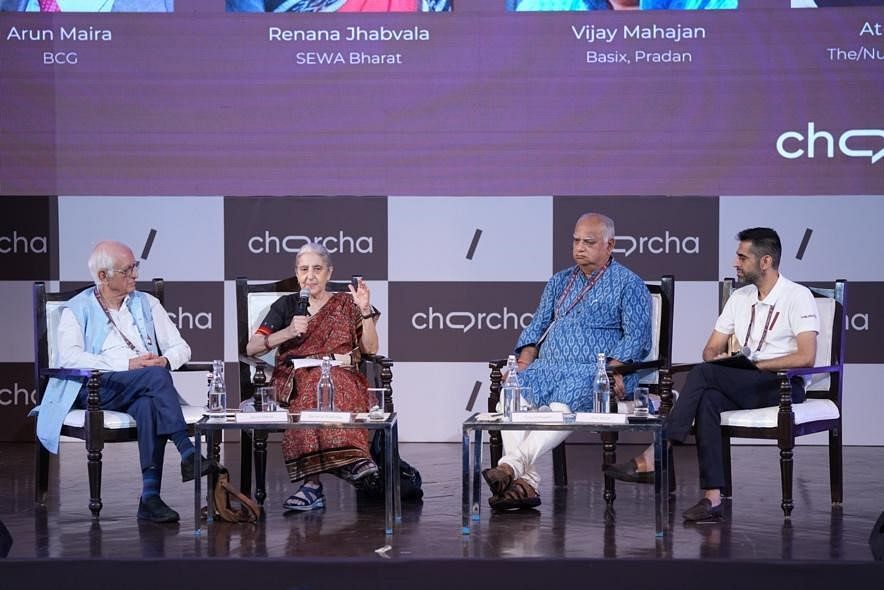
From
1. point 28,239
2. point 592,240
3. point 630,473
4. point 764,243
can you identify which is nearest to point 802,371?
point 764,243

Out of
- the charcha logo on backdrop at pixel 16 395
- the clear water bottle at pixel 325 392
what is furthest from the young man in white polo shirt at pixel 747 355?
the charcha logo on backdrop at pixel 16 395

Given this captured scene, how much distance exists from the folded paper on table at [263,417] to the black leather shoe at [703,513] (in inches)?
57.7

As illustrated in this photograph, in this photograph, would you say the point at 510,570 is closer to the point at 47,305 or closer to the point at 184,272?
the point at 47,305

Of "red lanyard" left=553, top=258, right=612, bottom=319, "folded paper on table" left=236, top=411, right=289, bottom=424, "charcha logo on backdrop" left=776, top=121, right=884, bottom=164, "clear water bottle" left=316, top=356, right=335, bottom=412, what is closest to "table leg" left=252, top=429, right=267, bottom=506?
"clear water bottle" left=316, top=356, right=335, bottom=412

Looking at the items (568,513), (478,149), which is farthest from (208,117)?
(568,513)

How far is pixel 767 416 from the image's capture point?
14.7ft

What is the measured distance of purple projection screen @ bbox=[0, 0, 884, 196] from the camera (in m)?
6.09

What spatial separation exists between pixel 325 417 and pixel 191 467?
0.51 m

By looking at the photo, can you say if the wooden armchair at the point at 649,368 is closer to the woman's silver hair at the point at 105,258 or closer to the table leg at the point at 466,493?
the table leg at the point at 466,493

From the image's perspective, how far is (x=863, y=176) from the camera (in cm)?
610

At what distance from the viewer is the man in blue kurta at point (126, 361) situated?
4426 mm

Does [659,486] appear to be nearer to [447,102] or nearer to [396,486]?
[396,486]

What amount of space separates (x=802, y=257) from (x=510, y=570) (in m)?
3.39

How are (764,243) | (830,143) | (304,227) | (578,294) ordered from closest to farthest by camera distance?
(764,243), (578,294), (830,143), (304,227)
